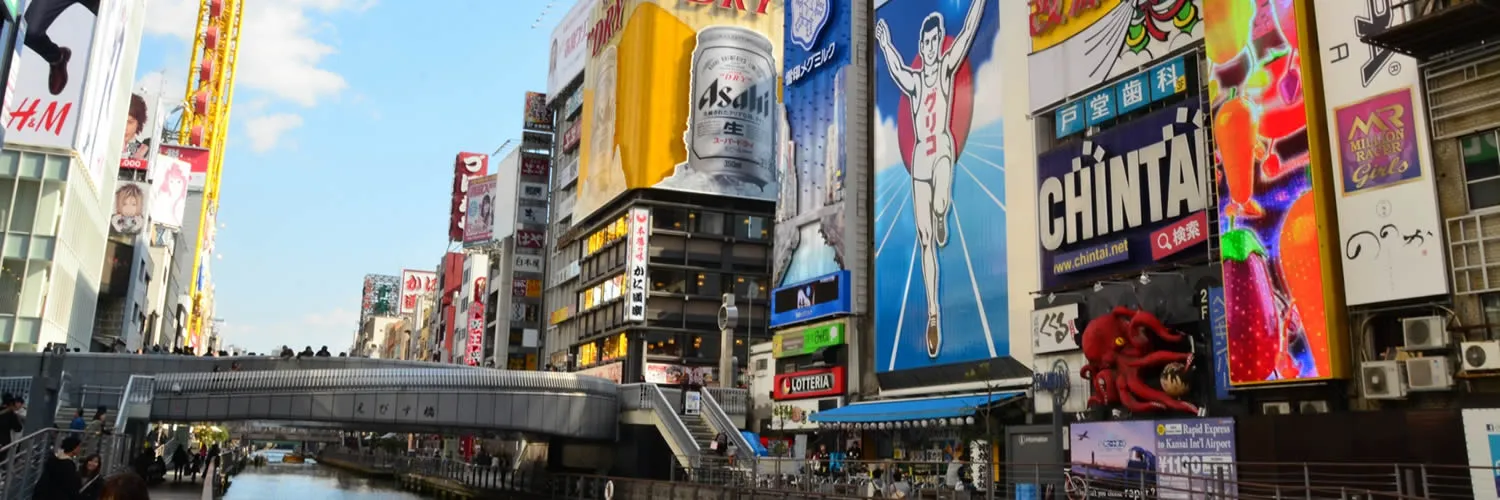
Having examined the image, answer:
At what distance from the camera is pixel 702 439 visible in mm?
46969

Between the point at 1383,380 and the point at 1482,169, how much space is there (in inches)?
185

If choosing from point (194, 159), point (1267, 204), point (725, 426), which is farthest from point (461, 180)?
point (1267, 204)

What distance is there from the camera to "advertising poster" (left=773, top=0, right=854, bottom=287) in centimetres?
5062

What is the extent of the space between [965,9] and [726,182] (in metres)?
41.7

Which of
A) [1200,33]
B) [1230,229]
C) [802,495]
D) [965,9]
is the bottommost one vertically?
[802,495]

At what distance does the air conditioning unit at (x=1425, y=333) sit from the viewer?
23.0 m

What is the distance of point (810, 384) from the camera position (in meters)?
49.6

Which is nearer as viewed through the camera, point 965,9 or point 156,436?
point 965,9

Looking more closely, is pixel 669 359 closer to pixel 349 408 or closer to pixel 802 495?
pixel 349 408

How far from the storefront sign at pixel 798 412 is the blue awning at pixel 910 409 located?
5.31ft

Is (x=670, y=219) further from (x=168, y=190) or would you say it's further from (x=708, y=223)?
(x=168, y=190)

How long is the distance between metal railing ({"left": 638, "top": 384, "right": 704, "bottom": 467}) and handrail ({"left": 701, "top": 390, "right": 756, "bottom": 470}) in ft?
3.92

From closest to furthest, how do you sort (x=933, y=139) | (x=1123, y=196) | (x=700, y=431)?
1. (x=1123, y=196)
2. (x=933, y=139)
3. (x=700, y=431)

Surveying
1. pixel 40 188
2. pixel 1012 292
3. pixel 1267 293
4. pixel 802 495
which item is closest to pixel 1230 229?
pixel 1267 293
